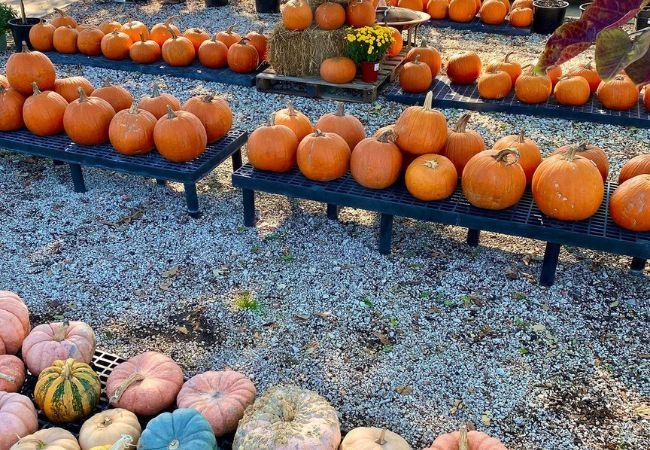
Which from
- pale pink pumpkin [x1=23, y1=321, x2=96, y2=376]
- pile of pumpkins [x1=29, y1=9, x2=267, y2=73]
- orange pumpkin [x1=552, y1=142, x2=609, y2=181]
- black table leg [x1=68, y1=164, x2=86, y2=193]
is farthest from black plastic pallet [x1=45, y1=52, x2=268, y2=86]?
pale pink pumpkin [x1=23, y1=321, x2=96, y2=376]

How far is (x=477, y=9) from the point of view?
1109 cm

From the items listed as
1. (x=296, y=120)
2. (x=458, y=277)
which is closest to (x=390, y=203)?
(x=458, y=277)

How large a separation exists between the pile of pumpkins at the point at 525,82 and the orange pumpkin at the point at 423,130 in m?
2.88

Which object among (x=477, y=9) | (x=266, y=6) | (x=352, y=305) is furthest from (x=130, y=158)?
(x=477, y=9)

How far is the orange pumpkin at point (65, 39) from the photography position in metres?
8.96

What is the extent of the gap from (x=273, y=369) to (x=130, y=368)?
34.9 inches

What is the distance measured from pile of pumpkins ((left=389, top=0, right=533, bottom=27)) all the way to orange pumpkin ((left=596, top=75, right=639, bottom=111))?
397 cm

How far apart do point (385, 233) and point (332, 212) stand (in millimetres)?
694

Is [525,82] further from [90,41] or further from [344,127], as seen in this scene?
[90,41]

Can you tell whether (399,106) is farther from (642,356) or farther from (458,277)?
(642,356)

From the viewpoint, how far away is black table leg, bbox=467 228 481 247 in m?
4.90

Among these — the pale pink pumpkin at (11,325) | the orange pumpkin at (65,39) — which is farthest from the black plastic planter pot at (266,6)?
the pale pink pumpkin at (11,325)

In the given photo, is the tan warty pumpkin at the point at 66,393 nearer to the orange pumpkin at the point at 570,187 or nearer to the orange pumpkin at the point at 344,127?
the orange pumpkin at the point at 344,127

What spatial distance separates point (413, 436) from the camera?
10.9 feet
